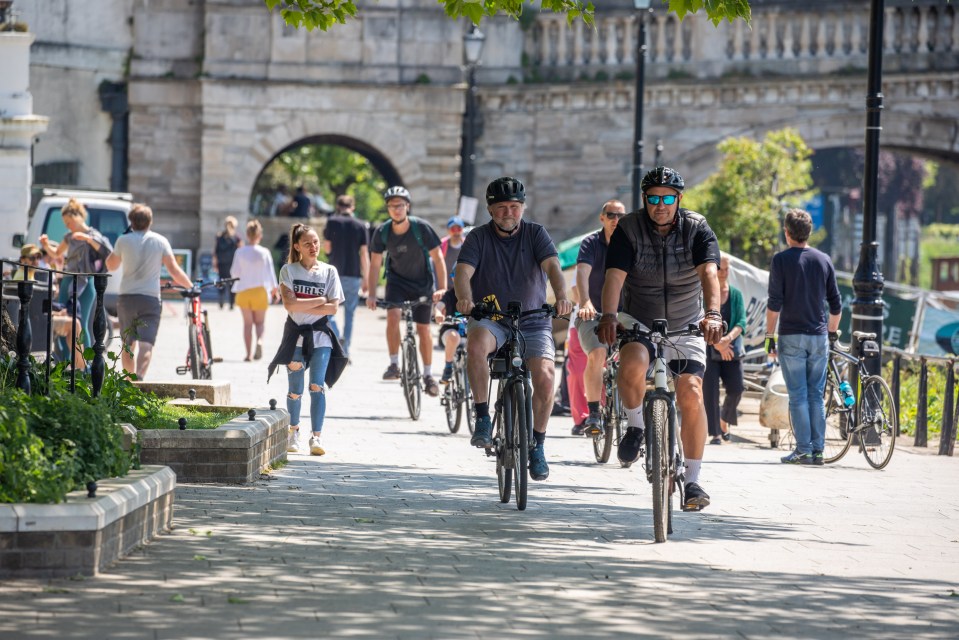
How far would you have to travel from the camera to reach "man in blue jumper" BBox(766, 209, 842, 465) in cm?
1304

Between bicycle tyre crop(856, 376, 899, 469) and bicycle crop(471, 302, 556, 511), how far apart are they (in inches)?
157

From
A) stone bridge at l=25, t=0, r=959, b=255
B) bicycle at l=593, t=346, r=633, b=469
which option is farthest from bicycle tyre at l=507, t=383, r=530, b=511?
stone bridge at l=25, t=0, r=959, b=255

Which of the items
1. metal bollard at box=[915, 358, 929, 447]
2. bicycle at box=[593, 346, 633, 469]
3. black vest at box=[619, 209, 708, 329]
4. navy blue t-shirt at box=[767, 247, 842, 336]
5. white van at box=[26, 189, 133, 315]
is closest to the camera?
black vest at box=[619, 209, 708, 329]

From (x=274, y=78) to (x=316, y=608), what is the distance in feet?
98.2

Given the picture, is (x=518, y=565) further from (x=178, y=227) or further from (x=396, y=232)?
(x=178, y=227)

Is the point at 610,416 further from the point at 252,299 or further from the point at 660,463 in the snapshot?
the point at 252,299

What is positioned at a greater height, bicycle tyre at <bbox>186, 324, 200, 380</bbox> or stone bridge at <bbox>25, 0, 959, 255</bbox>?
stone bridge at <bbox>25, 0, 959, 255</bbox>

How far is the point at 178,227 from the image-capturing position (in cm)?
3603

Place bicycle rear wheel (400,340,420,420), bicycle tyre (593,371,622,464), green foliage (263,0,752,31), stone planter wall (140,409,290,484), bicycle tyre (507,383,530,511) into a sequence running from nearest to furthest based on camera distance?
bicycle tyre (507,383,530,511) < stone planter wall (140,409,290,484) < green foliage (263,0,752,31) < bicycle tyre (593,371,622,464) < bicycle rear wheel (400,340,420,420)

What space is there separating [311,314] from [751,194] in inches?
741

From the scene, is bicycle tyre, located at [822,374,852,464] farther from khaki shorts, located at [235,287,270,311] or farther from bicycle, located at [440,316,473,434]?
khaki shorts, located at [235,287,270,311]

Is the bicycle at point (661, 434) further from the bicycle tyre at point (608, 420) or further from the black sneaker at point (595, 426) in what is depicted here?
the black sneaker at point (595, 426)

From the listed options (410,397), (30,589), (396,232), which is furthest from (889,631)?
(396,232)

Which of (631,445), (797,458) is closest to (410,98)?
(797,458)
